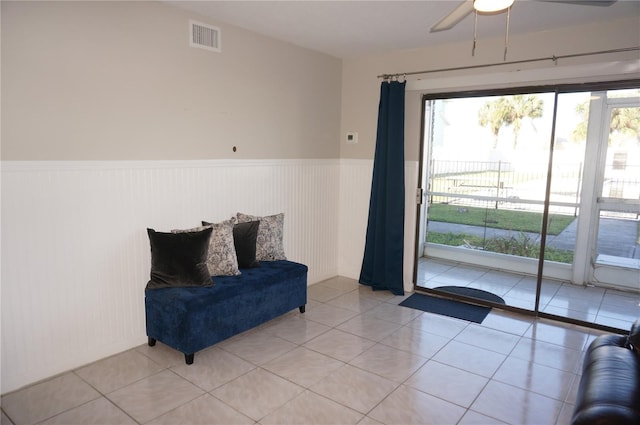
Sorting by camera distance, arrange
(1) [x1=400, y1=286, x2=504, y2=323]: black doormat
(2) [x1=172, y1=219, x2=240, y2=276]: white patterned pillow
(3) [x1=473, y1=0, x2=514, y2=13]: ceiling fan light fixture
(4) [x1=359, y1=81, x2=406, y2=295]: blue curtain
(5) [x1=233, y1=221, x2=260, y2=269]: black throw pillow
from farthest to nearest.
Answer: (4) [x1=359, y1=81, x2=406, y2=295]: blue curtain → (1) [x1=400, y1=286, x2=504, y2=323]: black doormat → (5) [x1=233, y1=221, x2=260, y2=269]: black throw pillow → (2) [x1=172, y1=219, x2=240, y2=276]: white patterned pillow → (3) [x1=473, y1=0, x2=514, y2=13]: ceiling fan light fixture

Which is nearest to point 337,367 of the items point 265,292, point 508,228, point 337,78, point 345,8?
point 265,292

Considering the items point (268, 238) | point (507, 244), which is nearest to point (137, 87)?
point (268, 238)

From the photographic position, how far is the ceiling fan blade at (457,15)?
7.06 feet

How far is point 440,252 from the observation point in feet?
20.0

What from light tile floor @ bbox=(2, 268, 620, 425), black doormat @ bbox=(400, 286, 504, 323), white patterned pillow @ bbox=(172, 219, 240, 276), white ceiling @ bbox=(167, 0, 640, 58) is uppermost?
white ceiling @ bbox=(167, 0, 640, 58)

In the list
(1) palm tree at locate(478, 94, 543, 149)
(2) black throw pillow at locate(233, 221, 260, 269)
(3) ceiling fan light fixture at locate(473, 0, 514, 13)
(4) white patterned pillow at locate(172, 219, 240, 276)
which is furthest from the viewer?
(1) palm tree at locate(478, 94, 543, 149)

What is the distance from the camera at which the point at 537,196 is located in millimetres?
5367

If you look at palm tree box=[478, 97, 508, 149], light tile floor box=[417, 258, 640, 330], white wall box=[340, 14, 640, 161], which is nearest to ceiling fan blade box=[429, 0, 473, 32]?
white wall box=[340, 14, 640, 161]

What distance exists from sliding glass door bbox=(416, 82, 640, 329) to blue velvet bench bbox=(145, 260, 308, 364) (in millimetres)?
1928

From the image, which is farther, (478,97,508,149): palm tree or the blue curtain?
(478,97,508,149): palm tree

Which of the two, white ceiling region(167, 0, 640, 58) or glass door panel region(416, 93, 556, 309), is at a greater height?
white ceiling region(167, 0, 640, 58)

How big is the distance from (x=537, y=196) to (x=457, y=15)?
12.5 feet

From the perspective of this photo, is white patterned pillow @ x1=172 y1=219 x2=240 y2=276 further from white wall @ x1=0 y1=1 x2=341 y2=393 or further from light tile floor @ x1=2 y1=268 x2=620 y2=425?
light tile floor @ x1=2 y1=268 x2=620 y2=425

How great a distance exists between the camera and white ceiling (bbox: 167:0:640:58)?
9.98ft
